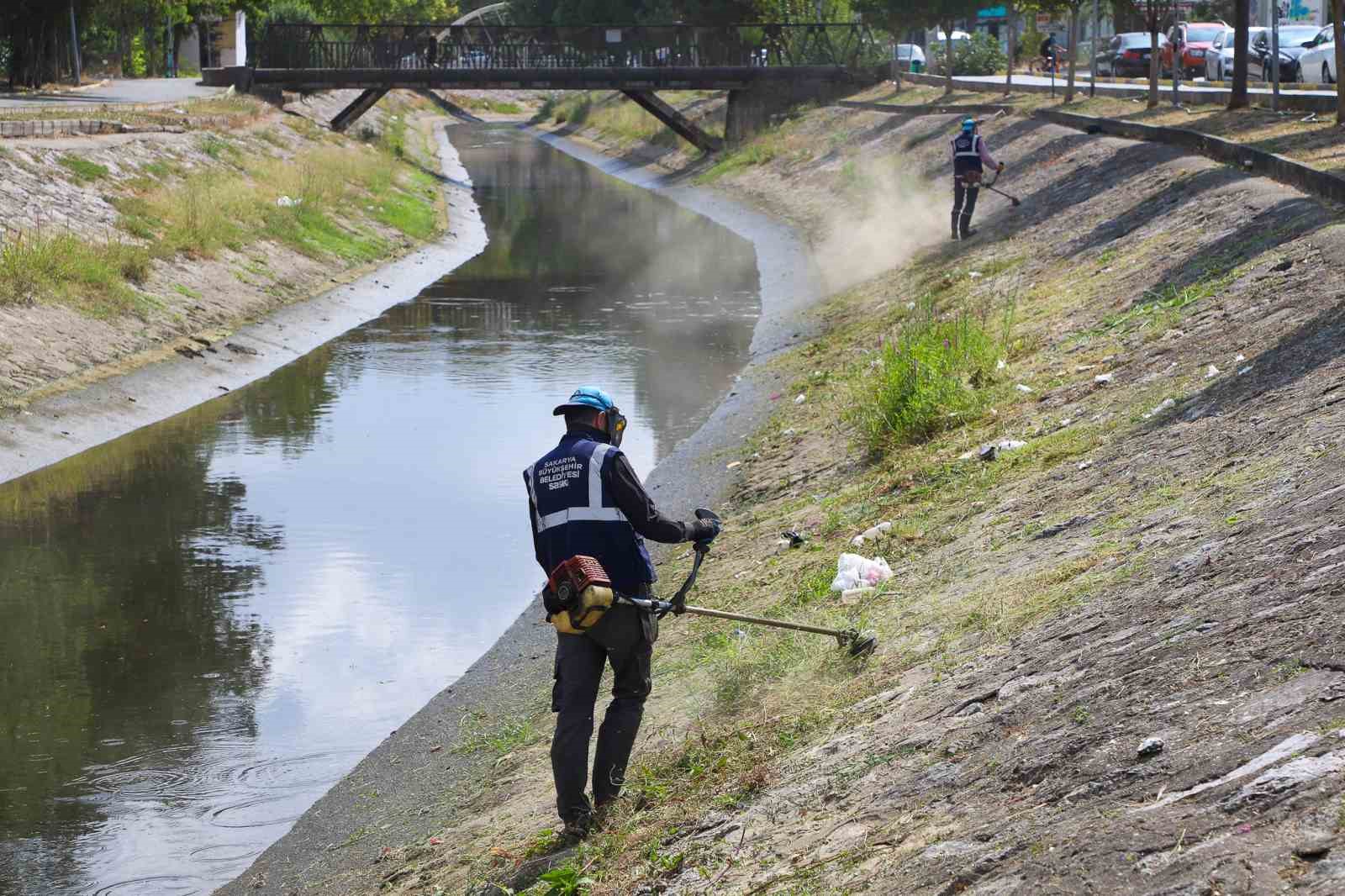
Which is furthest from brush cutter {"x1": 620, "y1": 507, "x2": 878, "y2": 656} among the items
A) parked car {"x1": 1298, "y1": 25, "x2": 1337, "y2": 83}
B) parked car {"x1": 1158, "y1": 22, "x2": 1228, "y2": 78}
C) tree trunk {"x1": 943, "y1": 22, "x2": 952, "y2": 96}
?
tree trunk {"x1": 943, "y1": 22, "x2": 952, "y2": 96}

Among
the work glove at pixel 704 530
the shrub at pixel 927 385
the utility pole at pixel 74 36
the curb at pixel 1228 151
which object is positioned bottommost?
the shrub at pixel 927 385

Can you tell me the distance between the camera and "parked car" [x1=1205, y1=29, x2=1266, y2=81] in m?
44.4

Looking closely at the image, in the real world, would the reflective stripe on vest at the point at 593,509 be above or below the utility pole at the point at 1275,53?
below

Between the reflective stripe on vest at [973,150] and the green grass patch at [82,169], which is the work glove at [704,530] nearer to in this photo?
the reflective stripe on vest at [973,150]

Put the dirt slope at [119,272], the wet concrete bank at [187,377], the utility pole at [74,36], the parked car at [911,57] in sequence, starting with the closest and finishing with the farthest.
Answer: the wet concrete bank at [187,377] → the dirt slope at [119,272] → the utility pole at [74,36] → the parked car at [911,57]

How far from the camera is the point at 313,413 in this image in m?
22.2

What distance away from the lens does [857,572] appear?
432 inches

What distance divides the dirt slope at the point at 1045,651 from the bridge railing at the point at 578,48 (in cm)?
4552

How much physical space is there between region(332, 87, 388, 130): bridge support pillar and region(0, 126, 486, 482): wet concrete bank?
2323 centimetres

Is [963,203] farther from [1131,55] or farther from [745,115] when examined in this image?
[745,115]

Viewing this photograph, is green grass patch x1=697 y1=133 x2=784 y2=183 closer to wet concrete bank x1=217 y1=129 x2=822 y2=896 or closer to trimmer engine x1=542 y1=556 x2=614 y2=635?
wet concrete bank x1=217 y1=129 x2=822 y2=896

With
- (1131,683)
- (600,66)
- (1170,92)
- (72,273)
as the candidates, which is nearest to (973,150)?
(72,273)

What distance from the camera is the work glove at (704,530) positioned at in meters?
7.90

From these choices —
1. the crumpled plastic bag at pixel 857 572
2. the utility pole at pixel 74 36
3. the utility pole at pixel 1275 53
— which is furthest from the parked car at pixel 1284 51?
the utility pole at pixel 74 36
